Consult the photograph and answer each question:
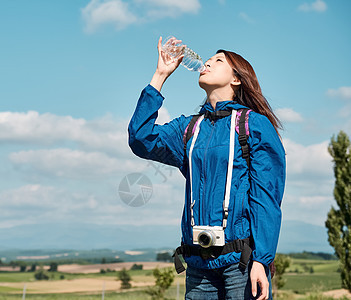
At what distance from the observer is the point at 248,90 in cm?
283

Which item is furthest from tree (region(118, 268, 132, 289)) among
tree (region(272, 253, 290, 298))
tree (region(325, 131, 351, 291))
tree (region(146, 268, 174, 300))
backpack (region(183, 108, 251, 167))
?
backpack (region(183, 108, 251, 167))

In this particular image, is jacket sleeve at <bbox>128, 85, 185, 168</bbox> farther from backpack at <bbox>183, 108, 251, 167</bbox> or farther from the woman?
backpack at <bbox>183, 108, 251, 167</bbox>

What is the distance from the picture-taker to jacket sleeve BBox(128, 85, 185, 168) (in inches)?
103

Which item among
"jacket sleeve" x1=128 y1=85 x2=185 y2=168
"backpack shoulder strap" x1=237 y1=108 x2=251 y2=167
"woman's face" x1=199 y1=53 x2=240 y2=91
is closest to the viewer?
"backpack shoulder strap" x1=237 y1=108 x2=251 y2=167

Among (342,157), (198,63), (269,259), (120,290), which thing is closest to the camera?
(269,259)

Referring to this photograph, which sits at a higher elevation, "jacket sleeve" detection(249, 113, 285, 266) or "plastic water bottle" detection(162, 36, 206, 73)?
"plastic water bottle" detection(162, 36, 206, 73)

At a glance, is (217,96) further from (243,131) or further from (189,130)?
(243,131)

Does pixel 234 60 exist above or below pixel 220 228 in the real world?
above

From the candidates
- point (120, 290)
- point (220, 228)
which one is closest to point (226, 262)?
point (220, 228)

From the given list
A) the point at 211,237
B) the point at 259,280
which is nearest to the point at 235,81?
the point at 211,237

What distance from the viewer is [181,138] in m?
2.79

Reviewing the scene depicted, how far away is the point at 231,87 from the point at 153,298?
13.0 metres

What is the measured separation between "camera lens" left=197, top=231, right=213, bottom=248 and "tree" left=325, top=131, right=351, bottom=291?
1135cm

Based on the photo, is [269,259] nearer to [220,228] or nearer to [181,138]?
[220,228]
